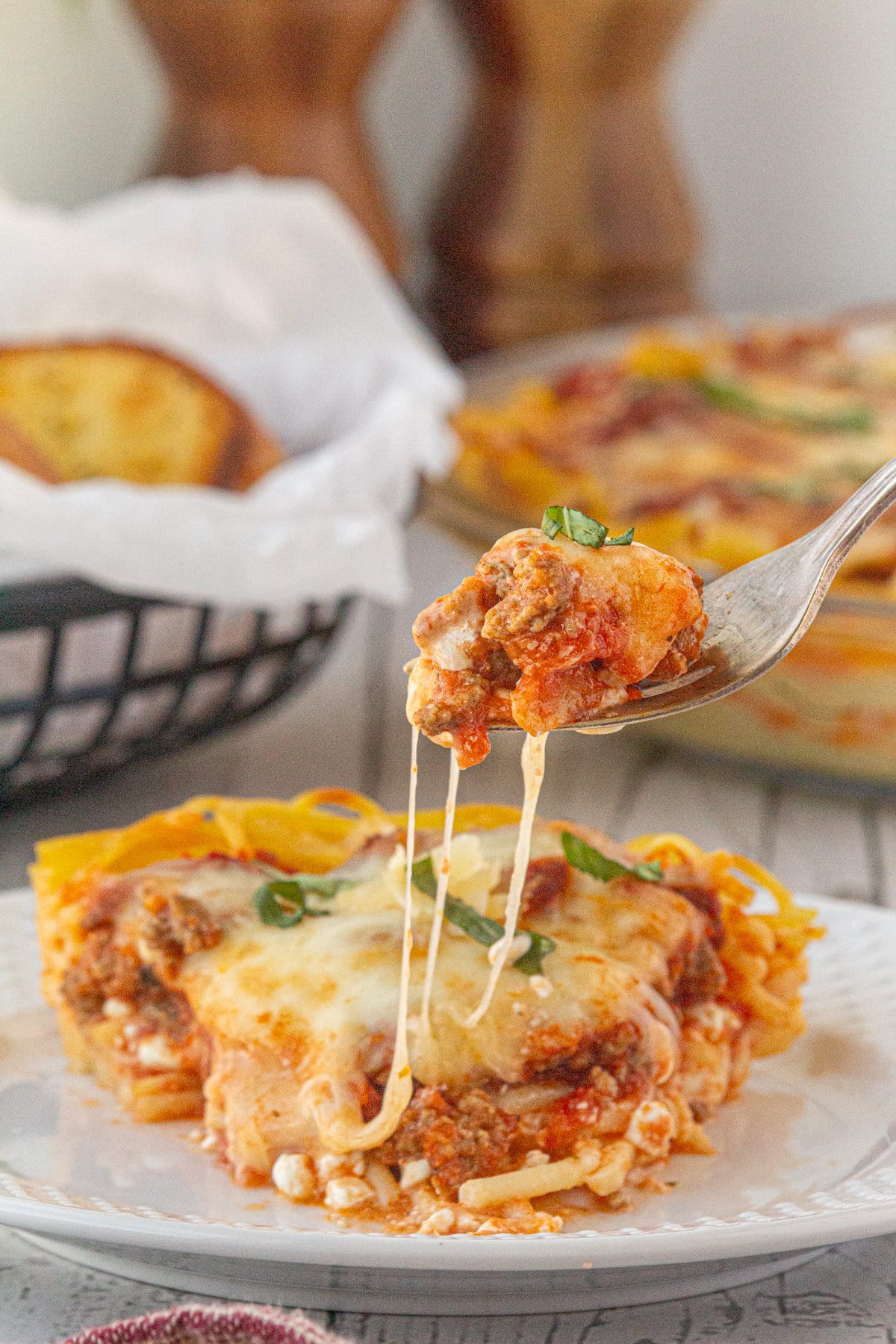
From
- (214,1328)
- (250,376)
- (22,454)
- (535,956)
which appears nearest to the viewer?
(214,1328)

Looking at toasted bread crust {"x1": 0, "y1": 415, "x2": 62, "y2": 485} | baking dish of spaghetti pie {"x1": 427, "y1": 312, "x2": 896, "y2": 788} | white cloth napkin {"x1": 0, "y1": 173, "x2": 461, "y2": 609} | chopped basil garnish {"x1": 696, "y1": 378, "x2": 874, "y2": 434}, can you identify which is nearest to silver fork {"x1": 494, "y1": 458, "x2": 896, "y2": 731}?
baking dish of spaghetti pie {"x1": 427, "y1": 312, "x2": 896, "y2": 788}

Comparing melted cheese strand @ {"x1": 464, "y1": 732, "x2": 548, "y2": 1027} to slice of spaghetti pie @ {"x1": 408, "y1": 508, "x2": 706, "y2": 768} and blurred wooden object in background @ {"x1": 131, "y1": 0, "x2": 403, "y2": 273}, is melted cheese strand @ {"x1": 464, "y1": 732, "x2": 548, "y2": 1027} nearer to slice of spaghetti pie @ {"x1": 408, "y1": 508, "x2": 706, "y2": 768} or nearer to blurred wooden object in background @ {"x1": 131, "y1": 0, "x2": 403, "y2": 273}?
slice of spaghetti pie @ {"x1": 408, "y1": 508, "x2": 706, "y2": 768}

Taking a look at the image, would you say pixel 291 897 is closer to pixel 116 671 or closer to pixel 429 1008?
pixel 429 1008

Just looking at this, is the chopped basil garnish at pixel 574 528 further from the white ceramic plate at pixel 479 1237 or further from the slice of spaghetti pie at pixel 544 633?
the white ceramic plate at pixel 479 1237

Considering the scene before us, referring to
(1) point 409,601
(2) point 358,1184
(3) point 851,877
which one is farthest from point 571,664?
(1) point 409,601

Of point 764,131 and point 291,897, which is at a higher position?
point 764,131

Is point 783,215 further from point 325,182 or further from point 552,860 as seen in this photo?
point 552,860

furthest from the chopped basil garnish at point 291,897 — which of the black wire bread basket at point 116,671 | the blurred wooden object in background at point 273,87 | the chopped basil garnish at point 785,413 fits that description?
the blurred wooden object in background at point 273,87

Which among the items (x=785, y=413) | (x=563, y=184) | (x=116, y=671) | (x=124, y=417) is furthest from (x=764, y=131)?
(x=116, y=671)

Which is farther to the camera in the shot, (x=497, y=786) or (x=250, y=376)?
(x=250, y=376)
